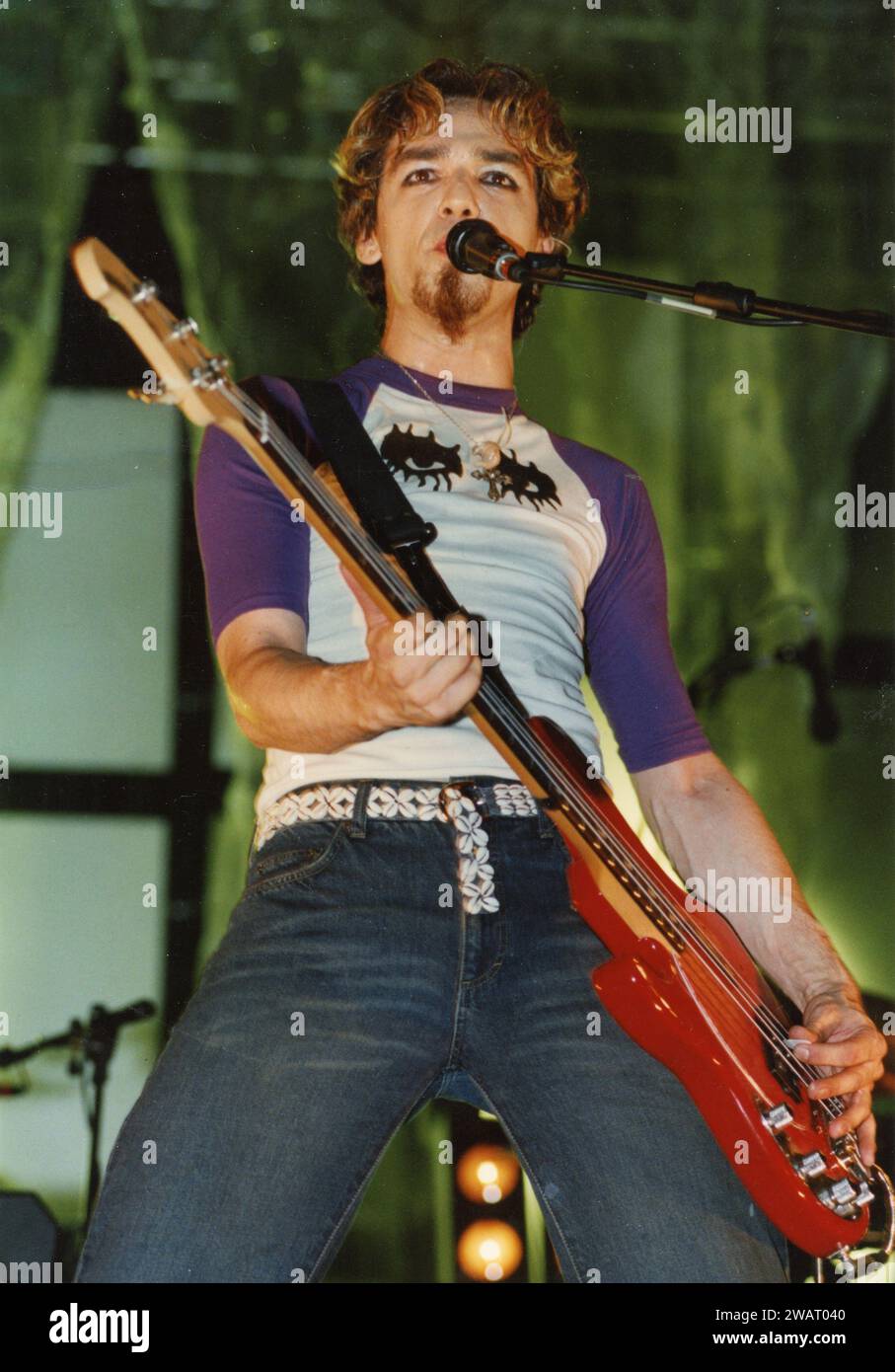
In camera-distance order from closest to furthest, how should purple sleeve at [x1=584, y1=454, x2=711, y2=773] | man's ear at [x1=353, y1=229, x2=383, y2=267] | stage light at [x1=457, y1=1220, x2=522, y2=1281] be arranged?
purple sleeve at [x1=584, y1=454, x2=711, y2=773] < man's ear at [x1=353, y1=229, x2=383, y2=267] < stage light at [x1=457, y1=1220, x2=522, y2=1281]

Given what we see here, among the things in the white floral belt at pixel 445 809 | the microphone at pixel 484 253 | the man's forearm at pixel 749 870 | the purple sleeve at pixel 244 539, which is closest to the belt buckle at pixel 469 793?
the white floral belt at pixel 445 809

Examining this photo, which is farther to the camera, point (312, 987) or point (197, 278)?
point (197, 278)

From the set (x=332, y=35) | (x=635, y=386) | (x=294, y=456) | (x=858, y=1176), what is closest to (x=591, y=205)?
(x=635, y=386)

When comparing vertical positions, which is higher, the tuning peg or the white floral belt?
the tuning peg

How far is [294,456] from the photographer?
1.59 m

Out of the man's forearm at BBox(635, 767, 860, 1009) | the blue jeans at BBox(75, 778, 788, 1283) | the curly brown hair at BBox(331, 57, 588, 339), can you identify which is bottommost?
the blue jeans at BBox(75, 778, 788, 1283)

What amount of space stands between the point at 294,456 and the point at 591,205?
173cm

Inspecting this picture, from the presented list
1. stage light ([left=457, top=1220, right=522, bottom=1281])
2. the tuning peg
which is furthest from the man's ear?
stage light ([left=457, top=1220, right=522, bottom=1281])

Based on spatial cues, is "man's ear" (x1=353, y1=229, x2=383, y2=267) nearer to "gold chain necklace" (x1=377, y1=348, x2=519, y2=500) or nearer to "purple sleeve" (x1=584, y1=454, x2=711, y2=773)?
"gold chain necklace" (x1=377, y1=348, x2=519, y2=500)

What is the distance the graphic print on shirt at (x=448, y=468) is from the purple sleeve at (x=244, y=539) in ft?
0.53

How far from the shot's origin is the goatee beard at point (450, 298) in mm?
2055

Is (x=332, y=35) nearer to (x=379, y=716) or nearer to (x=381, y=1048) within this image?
(x=379, y=716)

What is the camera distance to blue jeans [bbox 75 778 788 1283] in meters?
1.41

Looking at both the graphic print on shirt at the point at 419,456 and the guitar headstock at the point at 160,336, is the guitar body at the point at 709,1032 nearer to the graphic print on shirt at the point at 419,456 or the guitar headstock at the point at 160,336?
the graphic print on shirt at the point at 419,456
